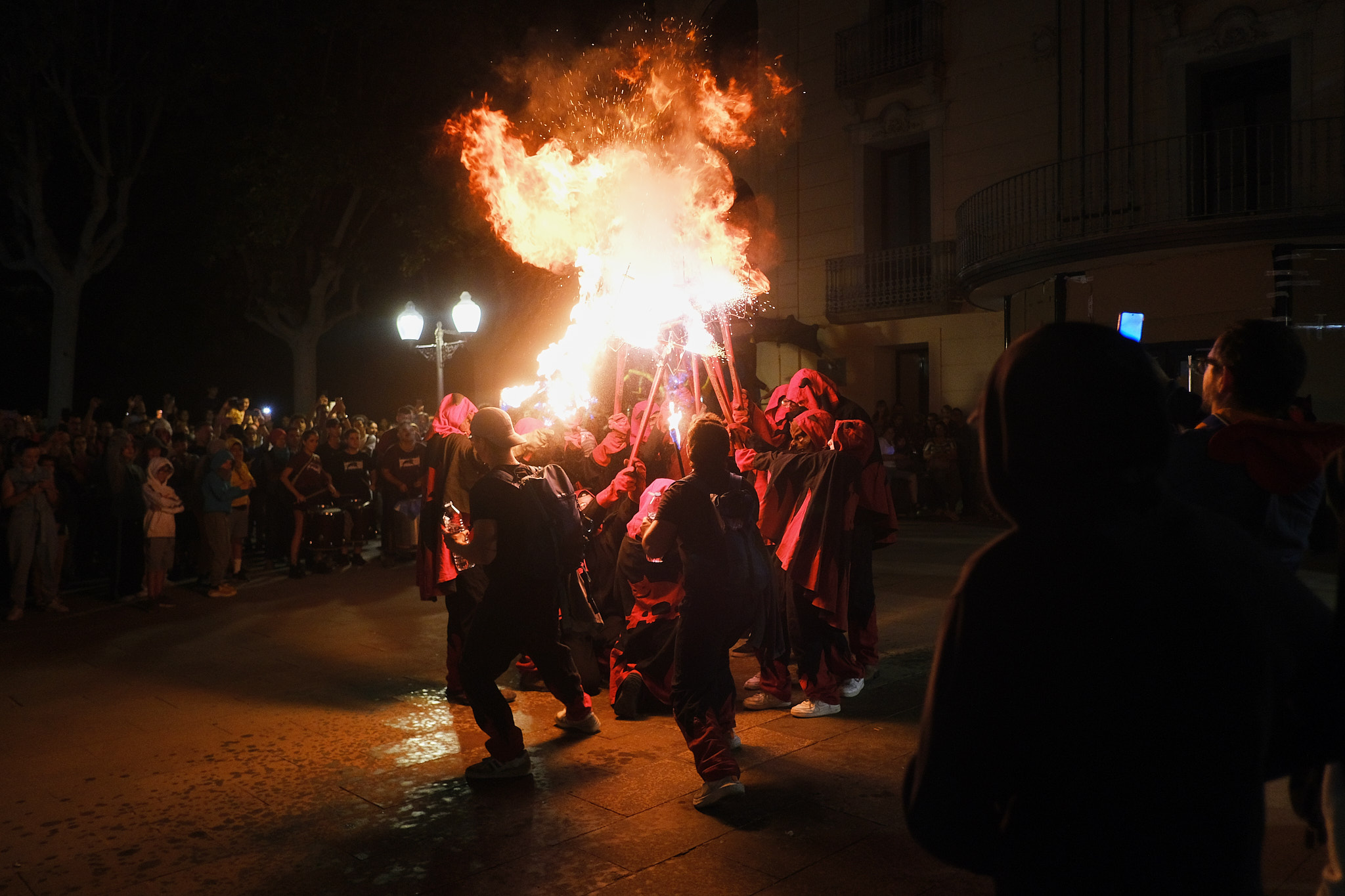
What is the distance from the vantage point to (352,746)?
18.0 ft

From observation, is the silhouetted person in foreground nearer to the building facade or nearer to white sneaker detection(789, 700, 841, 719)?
white sneaker detection(789, 700, 841, 719)

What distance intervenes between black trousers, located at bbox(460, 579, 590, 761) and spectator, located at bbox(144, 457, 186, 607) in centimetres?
654

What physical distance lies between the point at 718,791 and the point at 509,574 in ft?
4.76

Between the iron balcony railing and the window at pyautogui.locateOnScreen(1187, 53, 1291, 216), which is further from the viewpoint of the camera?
the iron balcony railing

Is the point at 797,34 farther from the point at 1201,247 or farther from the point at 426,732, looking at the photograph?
the point at 426,732

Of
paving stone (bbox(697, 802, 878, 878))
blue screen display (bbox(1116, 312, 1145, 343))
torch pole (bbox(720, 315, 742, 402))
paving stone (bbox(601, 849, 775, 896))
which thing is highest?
blue screen display (bbox(1116, 312, 1145, 343))

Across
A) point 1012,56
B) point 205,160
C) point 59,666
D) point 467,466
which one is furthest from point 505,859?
point 205,160

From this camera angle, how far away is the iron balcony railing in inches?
729

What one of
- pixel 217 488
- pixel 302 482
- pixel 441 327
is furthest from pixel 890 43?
pixel 217 488

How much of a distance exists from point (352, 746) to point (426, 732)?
43 centimetres

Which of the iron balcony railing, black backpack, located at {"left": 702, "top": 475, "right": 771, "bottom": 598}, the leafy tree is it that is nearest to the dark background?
the leafy tree

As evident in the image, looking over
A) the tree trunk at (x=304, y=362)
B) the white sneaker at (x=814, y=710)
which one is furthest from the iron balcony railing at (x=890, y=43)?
the white sneaker at (x=814, y=710)

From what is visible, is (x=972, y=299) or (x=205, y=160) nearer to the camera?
(x=972, y=299)

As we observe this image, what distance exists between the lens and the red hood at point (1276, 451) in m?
2.99
